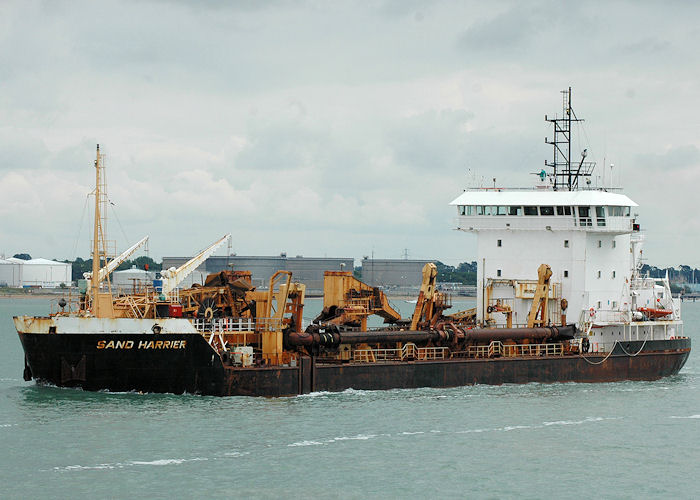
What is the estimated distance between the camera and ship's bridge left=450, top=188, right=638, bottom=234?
137 ft

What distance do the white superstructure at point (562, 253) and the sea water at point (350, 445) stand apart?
17.7ft

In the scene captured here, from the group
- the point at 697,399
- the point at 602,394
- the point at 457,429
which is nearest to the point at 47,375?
the point at 457,429

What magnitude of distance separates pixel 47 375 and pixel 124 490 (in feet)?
38.1

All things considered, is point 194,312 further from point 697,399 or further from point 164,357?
point 697,399

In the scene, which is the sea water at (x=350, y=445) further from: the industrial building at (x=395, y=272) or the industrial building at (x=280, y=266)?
the industrial building at (x=395, y=272)

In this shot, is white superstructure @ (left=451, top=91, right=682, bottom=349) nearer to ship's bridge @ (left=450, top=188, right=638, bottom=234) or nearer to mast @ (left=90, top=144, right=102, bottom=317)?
ship's bridge @ (left=450, top=188, right=638, bottom=234)

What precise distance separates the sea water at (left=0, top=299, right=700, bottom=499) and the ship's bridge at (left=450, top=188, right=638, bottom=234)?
7573 mm

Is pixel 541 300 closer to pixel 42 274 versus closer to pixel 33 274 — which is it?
pixel 42 274

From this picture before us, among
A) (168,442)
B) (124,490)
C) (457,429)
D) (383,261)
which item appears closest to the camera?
(124,490)

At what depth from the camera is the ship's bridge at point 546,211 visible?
41.7 m

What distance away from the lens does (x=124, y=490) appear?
77.4 feet

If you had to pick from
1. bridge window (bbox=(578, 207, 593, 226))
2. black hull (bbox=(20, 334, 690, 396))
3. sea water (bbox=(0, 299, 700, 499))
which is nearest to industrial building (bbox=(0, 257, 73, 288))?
sea water (bbox=(0, 299, 700, 499))

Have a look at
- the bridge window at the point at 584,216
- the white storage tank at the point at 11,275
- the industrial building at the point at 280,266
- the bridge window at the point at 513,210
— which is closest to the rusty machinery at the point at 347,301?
the bridge window at the point at 513,210

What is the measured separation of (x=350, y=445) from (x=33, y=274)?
166 m
